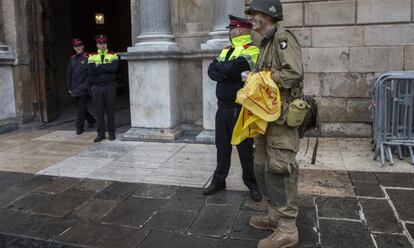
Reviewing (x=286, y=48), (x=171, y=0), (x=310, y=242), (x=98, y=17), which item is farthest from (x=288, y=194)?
(x=98, y=17)

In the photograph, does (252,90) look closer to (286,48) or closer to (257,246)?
(286,48)

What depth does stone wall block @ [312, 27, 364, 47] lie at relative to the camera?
7.37 metres

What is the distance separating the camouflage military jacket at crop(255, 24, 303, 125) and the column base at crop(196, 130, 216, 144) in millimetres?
3822

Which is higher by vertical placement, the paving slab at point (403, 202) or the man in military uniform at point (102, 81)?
the man in military uniform at point (102, 81)

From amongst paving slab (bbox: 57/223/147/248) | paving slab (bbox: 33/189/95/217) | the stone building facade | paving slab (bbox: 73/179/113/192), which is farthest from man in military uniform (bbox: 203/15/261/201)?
the stone building facade

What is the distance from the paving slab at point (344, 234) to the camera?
3612mm

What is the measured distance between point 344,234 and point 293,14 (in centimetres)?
483

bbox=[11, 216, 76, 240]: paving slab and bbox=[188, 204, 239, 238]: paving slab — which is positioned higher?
bbox=[188, 204, 239, 238]: paving slab

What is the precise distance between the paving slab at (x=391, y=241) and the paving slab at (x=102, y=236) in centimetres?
204

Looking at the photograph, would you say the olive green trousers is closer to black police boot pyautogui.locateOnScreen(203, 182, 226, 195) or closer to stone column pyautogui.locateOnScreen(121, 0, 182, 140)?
black police boot pyautogui.locateOnScreen(203, 182, 226, 195)

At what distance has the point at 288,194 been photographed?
3.57 m

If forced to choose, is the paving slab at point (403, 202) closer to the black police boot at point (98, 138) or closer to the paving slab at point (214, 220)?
the paving slab at point (214, 220)

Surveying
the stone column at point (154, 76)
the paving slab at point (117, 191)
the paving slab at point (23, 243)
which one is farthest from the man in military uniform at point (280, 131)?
the stone column at point (154, 76)

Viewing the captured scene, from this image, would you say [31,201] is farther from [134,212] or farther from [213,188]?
[213,188]
